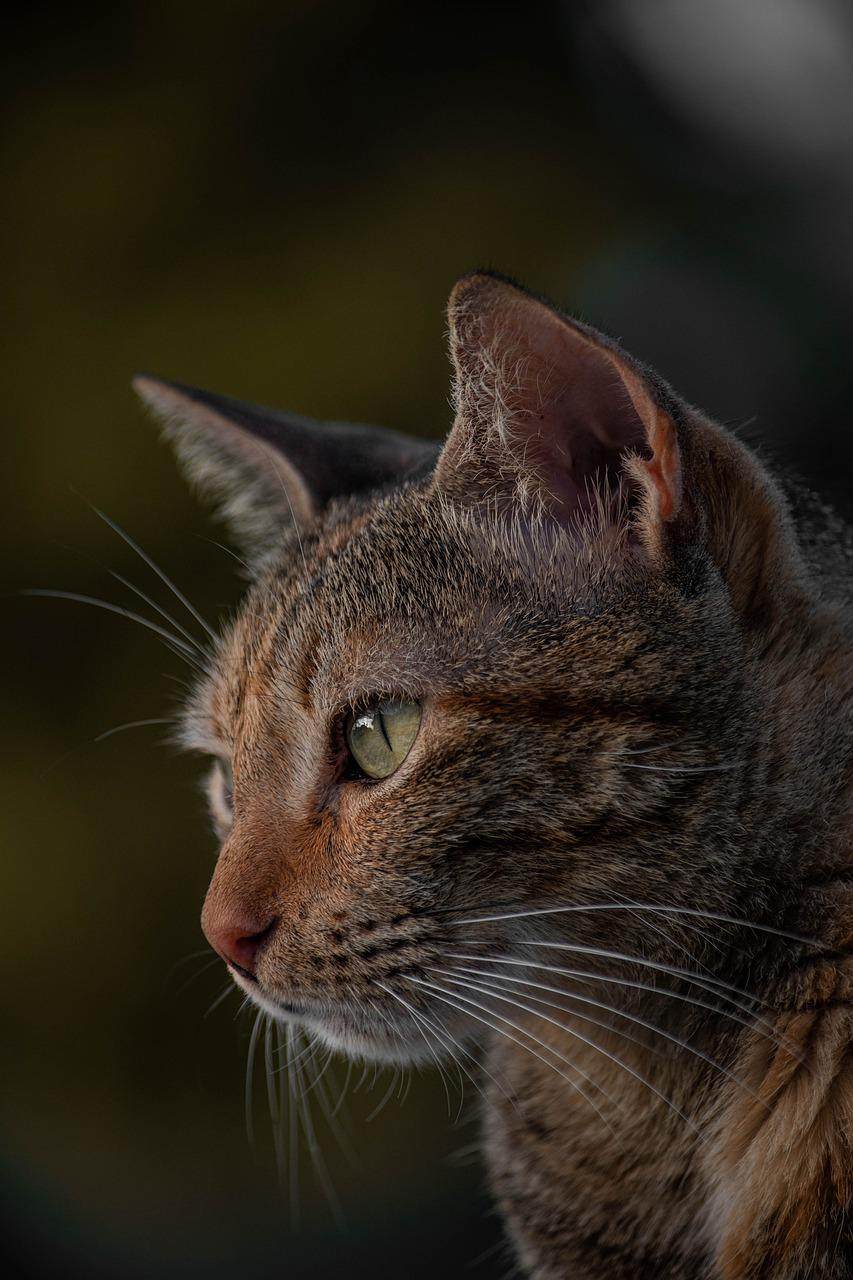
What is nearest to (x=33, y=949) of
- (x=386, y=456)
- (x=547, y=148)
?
(x=386, y=456)

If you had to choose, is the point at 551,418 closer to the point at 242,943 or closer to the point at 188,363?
the point at 242,943

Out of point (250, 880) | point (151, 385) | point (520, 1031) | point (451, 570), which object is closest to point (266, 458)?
point (151, 385)

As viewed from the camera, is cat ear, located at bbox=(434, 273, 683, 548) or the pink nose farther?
the pink nose

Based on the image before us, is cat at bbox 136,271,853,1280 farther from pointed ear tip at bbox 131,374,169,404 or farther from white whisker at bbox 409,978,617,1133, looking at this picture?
pointed ear tip at bbox 131,374,169,404

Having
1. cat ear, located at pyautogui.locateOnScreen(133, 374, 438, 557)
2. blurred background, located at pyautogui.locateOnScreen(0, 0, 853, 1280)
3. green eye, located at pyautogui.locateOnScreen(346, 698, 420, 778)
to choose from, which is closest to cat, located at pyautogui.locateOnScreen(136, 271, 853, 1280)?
green eye, located at pyautogui.locateOnScreen(346, 698, 420, 778)

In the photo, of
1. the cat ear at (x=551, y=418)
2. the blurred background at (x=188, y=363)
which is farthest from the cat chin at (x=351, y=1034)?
the blurred background at (x=188, y=363)

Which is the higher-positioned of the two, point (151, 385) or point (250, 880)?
point (151, 385)
